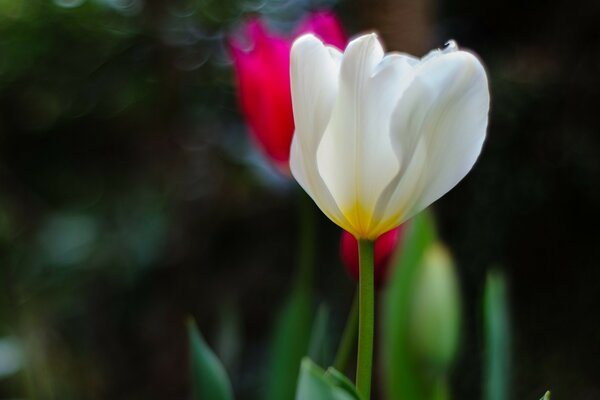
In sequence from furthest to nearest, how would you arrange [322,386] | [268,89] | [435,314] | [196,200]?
1. [196,200]
2. [268,89]
3. [435,314]
4. [322,386]

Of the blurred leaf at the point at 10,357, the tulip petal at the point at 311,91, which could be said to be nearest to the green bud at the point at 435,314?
the tulip petal at the point at 311,91

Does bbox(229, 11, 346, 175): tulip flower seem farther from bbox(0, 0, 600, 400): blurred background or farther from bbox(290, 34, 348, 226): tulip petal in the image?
bbox(0, 0, 600, 400): blurred background

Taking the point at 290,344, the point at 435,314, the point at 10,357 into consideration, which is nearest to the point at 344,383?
the point at 435,314

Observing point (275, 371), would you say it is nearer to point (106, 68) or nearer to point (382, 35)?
point (382, 35)

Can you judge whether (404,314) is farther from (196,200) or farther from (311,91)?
(196,200)

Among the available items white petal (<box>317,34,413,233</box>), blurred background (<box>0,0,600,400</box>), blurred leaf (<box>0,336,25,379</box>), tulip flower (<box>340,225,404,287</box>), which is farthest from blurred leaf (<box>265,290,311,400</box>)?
blurred leaf (<box>0,336,25,379</box>)

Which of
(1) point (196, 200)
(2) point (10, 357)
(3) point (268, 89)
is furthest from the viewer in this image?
(1) point (196, 200)

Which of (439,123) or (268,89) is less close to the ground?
(268,89)
